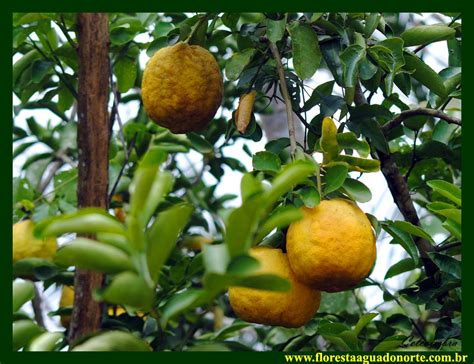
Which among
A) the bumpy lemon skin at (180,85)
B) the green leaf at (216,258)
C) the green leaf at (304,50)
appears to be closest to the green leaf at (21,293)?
the green leaf at (216,258)

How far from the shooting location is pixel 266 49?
1.27 meters

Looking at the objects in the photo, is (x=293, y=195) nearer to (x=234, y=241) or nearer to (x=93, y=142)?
(x=234, y=241)

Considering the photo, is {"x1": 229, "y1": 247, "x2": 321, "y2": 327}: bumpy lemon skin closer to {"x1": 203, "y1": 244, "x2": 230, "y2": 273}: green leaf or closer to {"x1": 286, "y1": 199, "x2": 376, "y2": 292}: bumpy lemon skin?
{"x1": 286, "y1": 199, "x2": 376, "y2": 292}: bumpy lemon skin

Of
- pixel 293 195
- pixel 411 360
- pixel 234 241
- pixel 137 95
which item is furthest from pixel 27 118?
pixel 234 241

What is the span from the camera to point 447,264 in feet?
4.05

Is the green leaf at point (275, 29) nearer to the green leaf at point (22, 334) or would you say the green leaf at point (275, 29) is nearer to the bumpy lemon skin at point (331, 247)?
the bumpy lemon skin at point (331, 247)

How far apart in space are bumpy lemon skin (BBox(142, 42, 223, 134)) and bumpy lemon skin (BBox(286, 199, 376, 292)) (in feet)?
0.98

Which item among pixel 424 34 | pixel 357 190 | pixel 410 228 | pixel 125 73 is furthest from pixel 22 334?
pixel 125 73

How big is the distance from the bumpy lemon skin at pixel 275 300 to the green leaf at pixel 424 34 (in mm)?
513

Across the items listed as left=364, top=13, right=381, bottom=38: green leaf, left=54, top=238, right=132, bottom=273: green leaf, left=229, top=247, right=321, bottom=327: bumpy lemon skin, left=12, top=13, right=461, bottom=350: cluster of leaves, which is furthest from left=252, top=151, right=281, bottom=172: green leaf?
left=54, top=238, right=132, bottom=273: green leaf

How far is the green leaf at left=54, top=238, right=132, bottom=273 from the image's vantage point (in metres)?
0.63

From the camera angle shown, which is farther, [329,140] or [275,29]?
[275,29]

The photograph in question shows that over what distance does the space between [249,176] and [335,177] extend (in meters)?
0.32

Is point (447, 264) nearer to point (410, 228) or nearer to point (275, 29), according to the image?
point (410, 228)
